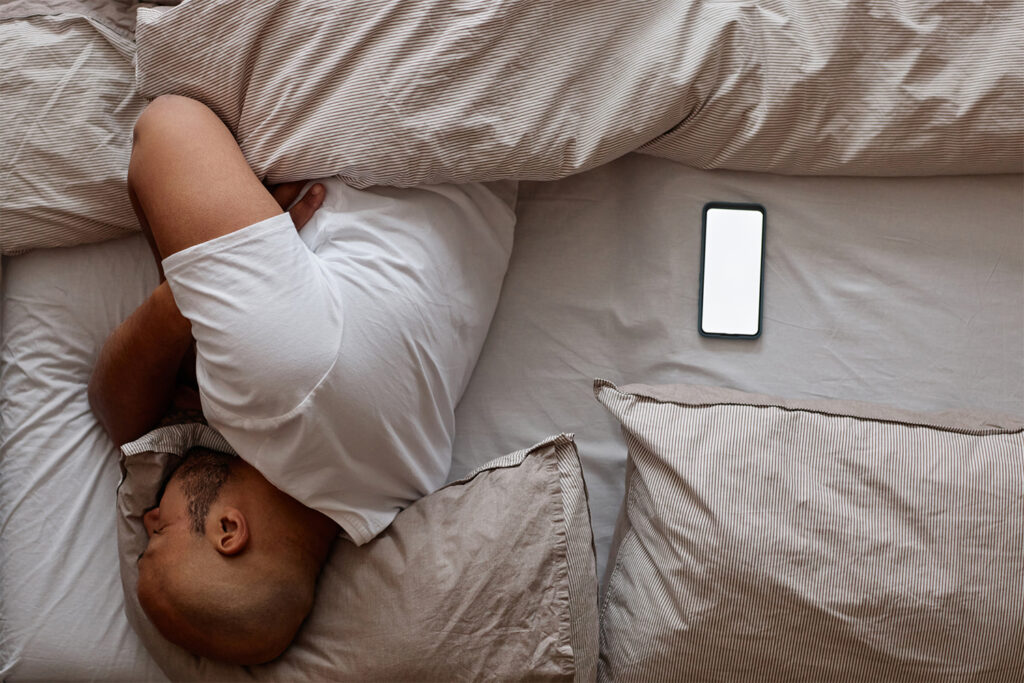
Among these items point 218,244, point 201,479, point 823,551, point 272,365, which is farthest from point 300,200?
point 823,551

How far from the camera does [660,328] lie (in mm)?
1354

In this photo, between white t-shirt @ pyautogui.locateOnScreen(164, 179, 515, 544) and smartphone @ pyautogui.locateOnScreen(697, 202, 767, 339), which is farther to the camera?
smartphone @ pyautogui.locateOnScreen(697, 202, 767, 339)

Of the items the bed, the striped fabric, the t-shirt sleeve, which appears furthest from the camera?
the bed

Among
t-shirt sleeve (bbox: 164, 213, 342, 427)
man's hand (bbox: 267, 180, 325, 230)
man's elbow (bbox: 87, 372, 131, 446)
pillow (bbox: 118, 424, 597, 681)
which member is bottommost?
pillow (bbox: 118, 424, 597, 681)

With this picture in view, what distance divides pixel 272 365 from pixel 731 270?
0.75 m

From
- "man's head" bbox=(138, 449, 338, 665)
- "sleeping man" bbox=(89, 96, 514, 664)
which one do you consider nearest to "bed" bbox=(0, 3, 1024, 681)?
"sleeping man" bbox=(89, 96, 514, 664)

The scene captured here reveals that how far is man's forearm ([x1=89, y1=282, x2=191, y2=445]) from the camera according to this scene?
1180 mm

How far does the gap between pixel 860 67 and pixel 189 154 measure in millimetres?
998

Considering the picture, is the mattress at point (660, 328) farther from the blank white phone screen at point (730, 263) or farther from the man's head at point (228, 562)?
the man's head at point (228, 562)

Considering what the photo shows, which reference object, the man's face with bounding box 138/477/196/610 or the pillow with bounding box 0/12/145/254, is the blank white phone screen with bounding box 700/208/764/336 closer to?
the man's face with bounding box 138/477/196/610

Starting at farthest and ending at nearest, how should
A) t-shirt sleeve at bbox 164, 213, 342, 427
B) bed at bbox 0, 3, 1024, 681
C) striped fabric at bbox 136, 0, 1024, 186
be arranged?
bed at bbox 0, 3, 1024, 681 → striped fabric at bbox 136, 0, 1024, 186 → t-shirt sleeve at bbox 164, 213, 342, 427

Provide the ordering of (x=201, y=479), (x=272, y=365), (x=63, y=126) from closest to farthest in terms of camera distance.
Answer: (x=272, y=365) < (x=201, y=479) < (x=63, y=126)

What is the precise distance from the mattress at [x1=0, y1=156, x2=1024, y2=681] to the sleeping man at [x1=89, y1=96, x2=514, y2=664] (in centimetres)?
13

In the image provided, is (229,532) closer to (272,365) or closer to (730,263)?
(272,365)
